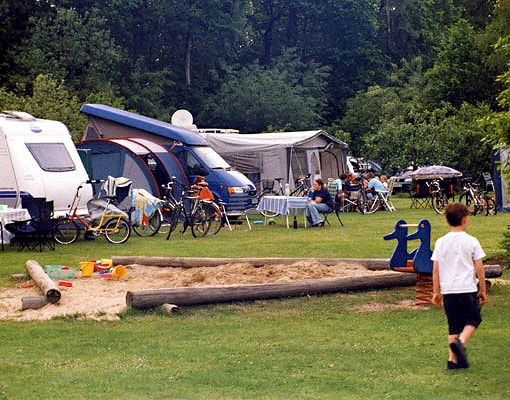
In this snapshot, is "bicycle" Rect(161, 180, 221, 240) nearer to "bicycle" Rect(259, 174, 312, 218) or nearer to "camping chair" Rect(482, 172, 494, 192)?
"bicycle" Rect(259, 174, 312, 218)

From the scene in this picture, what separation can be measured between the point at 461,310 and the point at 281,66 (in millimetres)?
51406

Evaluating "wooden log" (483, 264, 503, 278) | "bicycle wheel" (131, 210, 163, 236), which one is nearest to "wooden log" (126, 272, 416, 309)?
"wooden log" (483, 264, 503, 278)

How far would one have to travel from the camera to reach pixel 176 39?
2285 inches

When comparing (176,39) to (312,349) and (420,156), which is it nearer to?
(420,156)

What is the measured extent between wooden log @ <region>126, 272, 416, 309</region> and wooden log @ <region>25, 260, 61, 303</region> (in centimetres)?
109

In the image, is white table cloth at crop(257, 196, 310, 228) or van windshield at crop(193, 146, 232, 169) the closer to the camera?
white table cloth at crop(257, 196, 310, 228)

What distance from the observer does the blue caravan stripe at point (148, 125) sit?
80.7ft

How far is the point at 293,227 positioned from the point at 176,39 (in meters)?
37.9

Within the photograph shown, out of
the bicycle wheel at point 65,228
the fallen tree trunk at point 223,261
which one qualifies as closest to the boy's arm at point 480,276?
the fallen tree trunk at point 223,261

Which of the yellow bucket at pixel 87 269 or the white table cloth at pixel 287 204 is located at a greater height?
the white table cloth at pixel 287 204

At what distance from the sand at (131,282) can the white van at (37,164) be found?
5.77 m

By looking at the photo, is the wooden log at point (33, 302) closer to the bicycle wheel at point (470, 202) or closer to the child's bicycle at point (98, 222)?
the child's bicycle at point (98, 222)

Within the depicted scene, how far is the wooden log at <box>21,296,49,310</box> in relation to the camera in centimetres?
1027

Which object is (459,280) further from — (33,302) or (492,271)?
(33,302)
